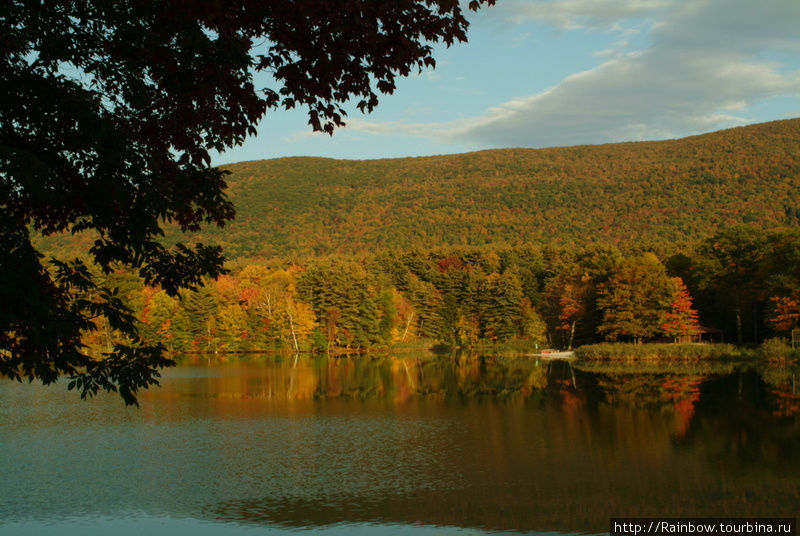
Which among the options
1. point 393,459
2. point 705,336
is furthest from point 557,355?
point 393,459

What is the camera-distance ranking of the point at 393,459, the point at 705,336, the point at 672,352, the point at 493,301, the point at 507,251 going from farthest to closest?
the point at 507,251 < the point at 493,301 < the point at 705,336 < the point at 672,352 < the point at 393,459

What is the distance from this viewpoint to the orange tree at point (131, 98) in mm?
4930

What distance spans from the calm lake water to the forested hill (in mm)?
63988

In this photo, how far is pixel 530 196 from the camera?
115500mm

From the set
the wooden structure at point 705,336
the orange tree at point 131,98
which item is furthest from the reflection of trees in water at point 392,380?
the orange tree at point 131,98

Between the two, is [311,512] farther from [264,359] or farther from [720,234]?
[720,234]

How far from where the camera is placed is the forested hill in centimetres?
9506

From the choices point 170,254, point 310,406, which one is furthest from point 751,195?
point 170,254

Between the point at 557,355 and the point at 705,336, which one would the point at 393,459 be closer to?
the point at 557,355

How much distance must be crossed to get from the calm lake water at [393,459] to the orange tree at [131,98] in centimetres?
534

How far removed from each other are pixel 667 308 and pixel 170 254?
4277 centimetres

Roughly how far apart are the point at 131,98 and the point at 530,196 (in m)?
113

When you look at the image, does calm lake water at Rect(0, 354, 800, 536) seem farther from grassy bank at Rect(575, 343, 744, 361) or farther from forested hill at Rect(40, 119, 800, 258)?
forested hill at Rect(40, 119, 800, 258)

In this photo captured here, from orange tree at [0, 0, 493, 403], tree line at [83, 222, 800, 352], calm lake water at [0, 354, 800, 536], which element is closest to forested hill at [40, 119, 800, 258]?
tree line at [83, 222, 800, 352]
